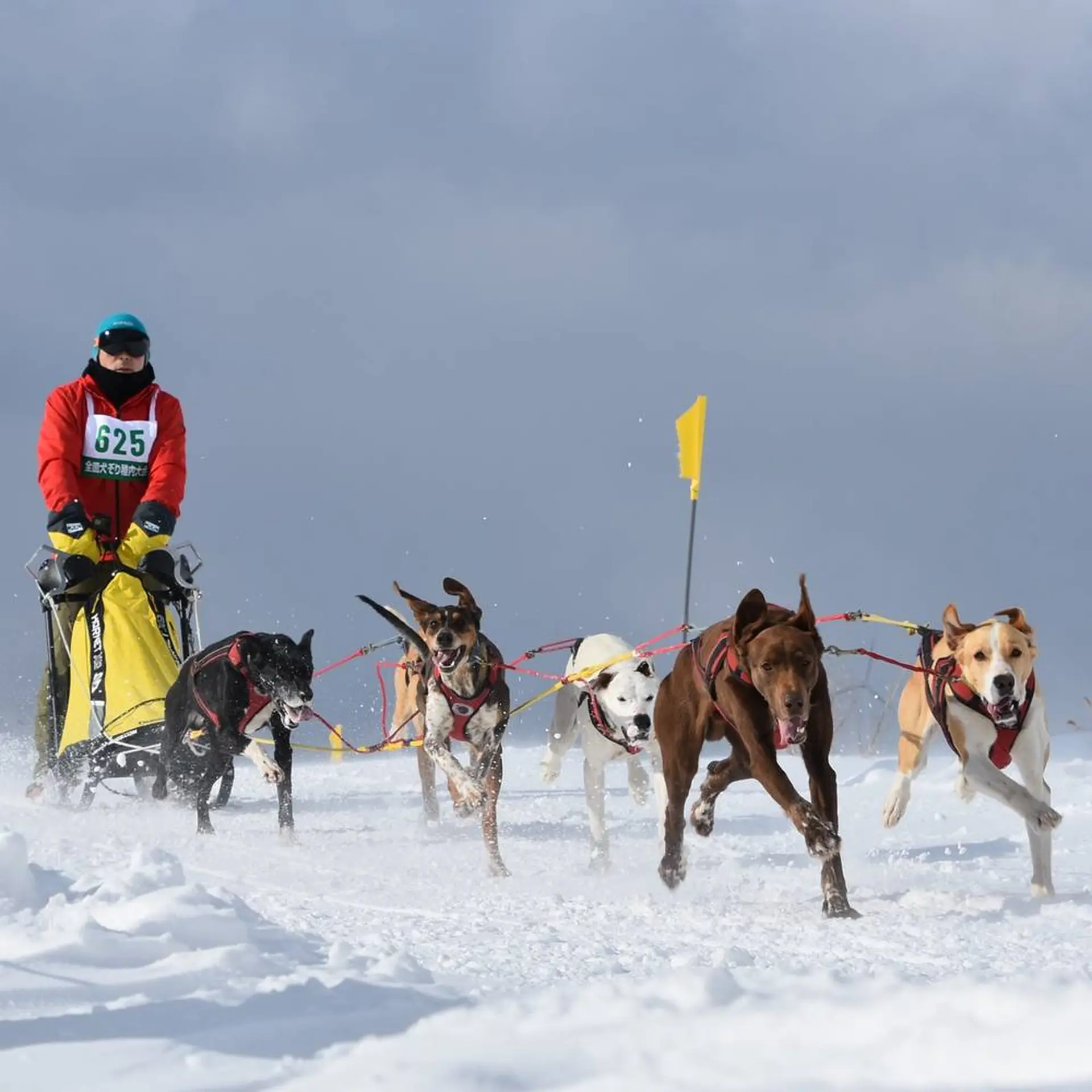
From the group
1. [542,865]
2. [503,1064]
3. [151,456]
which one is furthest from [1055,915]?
[151,456]

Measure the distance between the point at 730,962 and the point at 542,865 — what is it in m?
2.48

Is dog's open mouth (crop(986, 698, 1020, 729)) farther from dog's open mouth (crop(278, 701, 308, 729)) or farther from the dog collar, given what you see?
dog's open mouth (crop(278, 701, 308, 729))

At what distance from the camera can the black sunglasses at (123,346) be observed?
729 centimetres

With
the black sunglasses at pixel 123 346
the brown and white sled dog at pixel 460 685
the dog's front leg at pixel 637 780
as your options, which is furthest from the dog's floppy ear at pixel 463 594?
the black sunglasses at pixel 123 346

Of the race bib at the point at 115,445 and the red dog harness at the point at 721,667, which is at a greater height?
the race bib at the point at 115,445

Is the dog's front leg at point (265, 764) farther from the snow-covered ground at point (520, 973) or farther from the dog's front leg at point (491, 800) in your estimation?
the dog's front leg at point (491, 800)

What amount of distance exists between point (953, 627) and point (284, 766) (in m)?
2.86

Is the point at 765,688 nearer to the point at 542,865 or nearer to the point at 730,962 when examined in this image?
the point at 730,962

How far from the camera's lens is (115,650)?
7035 mm

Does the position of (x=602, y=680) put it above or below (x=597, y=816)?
above

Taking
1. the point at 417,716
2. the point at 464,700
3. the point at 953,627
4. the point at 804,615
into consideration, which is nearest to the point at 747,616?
the point at 804,615

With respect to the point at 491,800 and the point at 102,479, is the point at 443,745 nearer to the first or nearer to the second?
the point at 491,800

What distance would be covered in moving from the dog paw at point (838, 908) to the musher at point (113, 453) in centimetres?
395

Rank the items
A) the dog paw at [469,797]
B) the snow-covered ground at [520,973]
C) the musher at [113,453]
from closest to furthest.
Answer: the snow-covered ground at [520,973]
the dog paw at [469,797]
the musher at [113,453]
